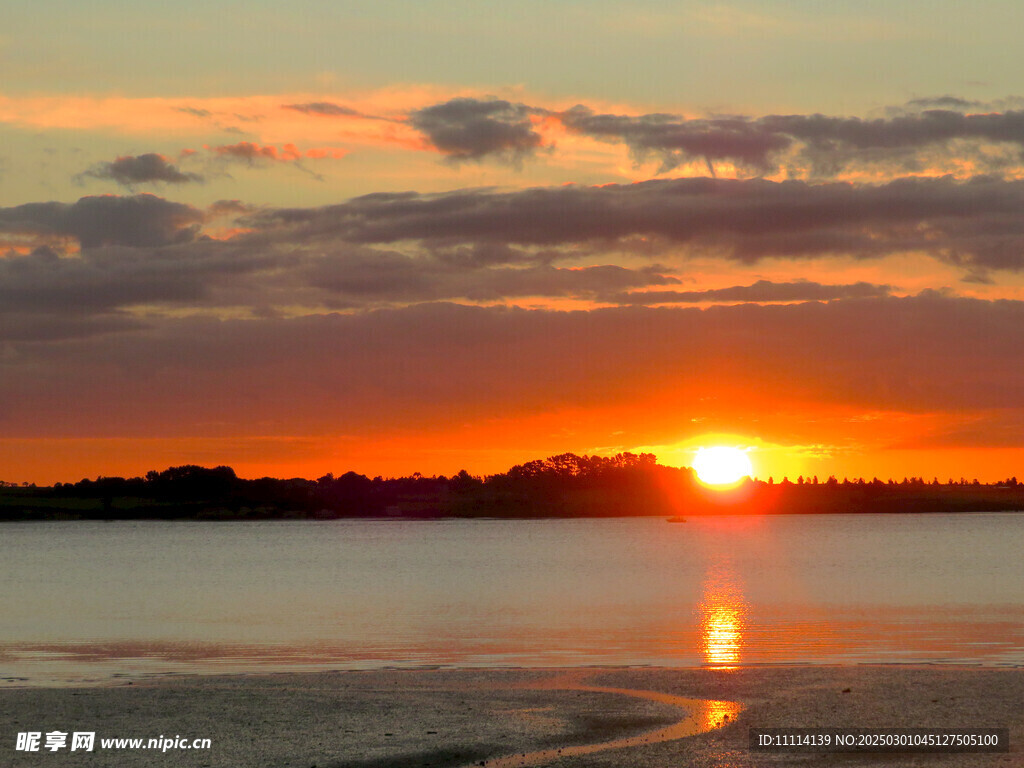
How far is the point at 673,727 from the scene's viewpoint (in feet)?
67.1

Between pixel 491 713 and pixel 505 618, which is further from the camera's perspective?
pixel 505 618

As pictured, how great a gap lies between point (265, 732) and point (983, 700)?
13.8 metres

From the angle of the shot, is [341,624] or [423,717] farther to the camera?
[341,624]

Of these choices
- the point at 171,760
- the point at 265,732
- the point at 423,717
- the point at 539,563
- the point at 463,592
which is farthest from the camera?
the point at 539,563

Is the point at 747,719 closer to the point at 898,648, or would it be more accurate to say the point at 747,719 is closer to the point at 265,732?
the point at 265,732

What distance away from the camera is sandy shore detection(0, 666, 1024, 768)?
1788 centimetres

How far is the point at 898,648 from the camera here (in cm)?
3656

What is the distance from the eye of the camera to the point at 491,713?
22203mm

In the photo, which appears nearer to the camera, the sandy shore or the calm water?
the sandy shore

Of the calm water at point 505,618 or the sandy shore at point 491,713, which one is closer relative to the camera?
the sandy shore at point 491,713

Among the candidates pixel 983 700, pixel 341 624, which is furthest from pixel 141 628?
pixel 983 700

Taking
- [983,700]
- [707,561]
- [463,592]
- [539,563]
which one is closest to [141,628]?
[463,592]

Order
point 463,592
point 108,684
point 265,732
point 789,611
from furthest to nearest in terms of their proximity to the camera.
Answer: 1. point 463,592
2. point 789,611
3. point 108,684
4. point 265,732

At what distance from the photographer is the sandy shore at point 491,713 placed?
58.6 feet
